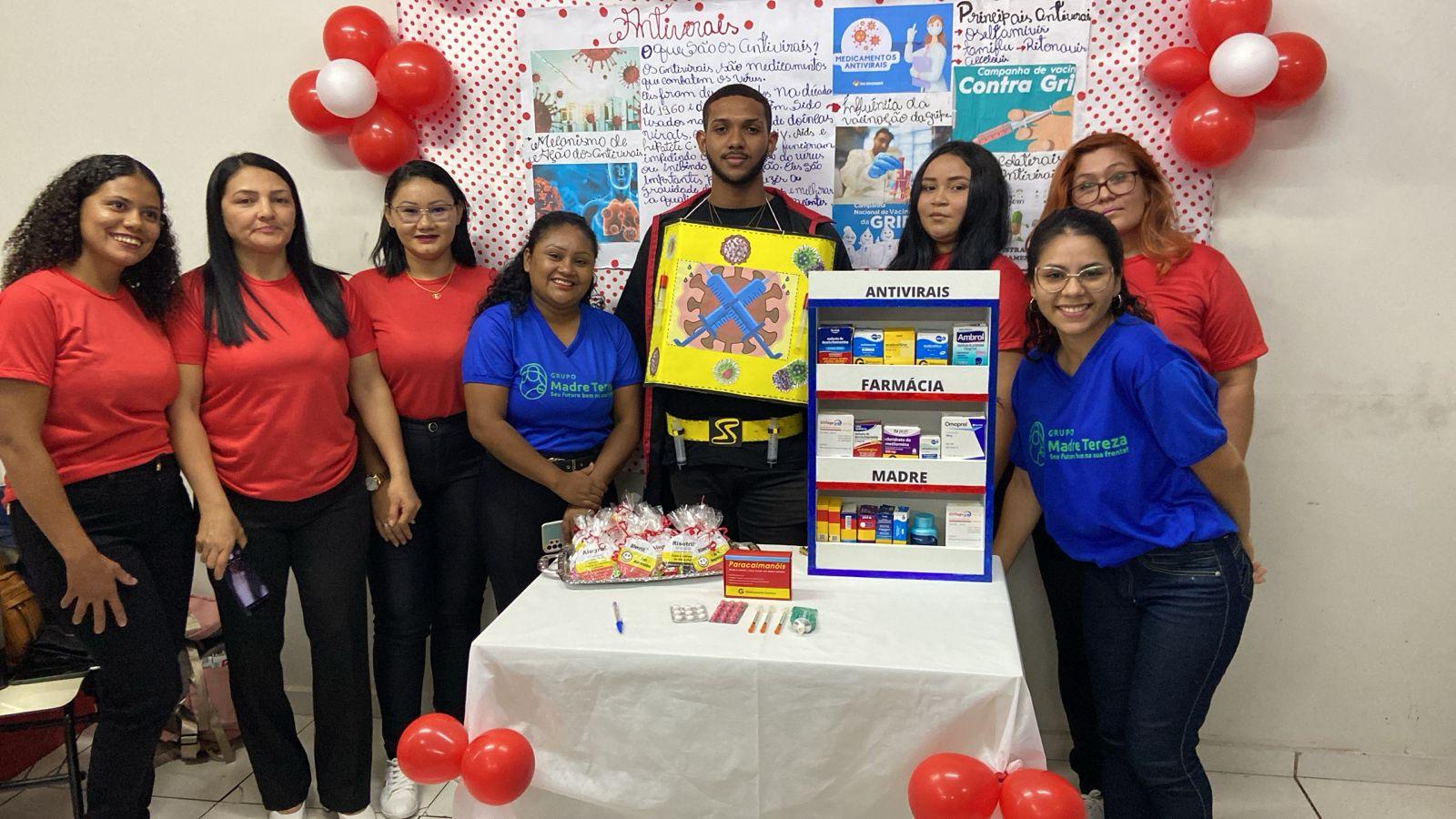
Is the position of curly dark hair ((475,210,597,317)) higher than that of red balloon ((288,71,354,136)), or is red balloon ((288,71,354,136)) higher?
red balloon ((288,71,354,136))

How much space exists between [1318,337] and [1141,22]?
1.05 m

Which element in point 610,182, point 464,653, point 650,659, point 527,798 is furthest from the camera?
point 610,182

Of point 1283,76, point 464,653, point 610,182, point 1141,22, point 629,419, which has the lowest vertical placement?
point 464,653

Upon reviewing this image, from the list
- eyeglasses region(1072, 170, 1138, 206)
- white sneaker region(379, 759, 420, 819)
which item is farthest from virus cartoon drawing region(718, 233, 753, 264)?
white sneaker region(379, 759, 420, 819)

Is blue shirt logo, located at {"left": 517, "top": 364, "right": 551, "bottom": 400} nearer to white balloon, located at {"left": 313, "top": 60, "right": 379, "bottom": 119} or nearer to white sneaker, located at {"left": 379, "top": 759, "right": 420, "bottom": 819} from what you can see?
white balloon, located at {"left": 313, "top": 60, "right": 379, "bottom": 119}

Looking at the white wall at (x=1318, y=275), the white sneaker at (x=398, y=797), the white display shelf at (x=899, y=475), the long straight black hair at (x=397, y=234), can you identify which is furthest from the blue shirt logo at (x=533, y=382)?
the white sneaker at (x=398, y=797)

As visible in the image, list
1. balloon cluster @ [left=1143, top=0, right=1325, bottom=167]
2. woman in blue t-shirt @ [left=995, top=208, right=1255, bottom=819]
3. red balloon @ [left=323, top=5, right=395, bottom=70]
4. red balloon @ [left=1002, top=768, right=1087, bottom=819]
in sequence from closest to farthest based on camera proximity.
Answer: red balloon @ [left=1002, top=768, right=1087, bottom=819], woman in blue t-shirt @ [left=995, top=208, right=1255, bottom=819], balloon cluster @ [left=1143, top=0, right=1325, bottom=167], red balloon @ [left=323, top=5, right=395, bottom=70]

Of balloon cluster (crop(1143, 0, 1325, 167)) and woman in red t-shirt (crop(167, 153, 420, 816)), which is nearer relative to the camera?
woman in red t-shirt (crop(167, 153, 420, 816))

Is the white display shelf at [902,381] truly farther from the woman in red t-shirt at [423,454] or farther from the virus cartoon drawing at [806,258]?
the woman in red t-shirt at [423,454]

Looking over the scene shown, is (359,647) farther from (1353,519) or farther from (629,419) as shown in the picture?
(1353,519)

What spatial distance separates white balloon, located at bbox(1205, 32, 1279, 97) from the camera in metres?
2.18

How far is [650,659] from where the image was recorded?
1545 millimetres

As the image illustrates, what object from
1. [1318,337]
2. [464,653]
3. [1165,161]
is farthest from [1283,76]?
[464,653]

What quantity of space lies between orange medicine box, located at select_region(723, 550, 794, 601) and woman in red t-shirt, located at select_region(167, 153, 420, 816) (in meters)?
1.07
